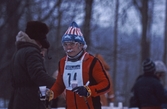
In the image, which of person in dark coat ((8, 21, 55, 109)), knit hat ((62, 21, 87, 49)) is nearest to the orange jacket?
knit hat ((62, 21, 87, 49))

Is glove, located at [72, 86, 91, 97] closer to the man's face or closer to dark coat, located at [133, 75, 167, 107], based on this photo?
the man's face

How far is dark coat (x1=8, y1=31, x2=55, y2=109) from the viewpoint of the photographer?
6.60 m

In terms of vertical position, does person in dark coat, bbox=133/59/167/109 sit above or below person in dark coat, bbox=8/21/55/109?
below

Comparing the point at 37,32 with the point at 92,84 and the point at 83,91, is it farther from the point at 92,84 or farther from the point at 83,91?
the point at 83,91

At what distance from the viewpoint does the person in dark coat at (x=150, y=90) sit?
9191mm

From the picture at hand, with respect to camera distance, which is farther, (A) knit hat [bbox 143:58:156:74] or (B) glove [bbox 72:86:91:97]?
(A) knit hat [bbox 143:58:156:74]

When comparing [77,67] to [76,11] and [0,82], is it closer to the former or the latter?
[0,82]

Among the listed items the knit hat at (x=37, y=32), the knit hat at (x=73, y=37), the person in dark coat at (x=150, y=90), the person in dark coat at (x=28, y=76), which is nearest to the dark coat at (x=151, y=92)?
the person in dark coat at (x=150, y=90)

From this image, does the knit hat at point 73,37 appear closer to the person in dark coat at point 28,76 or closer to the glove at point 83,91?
the person in dark coat at point 28,76

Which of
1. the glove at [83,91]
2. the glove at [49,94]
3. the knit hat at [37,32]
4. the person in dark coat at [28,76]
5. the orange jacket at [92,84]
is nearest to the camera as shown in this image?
the glove at [83,91]

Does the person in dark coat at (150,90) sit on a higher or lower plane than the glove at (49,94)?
lower

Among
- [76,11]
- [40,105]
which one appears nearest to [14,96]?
[40,105]

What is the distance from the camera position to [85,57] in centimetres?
623

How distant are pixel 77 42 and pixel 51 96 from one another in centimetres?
67
